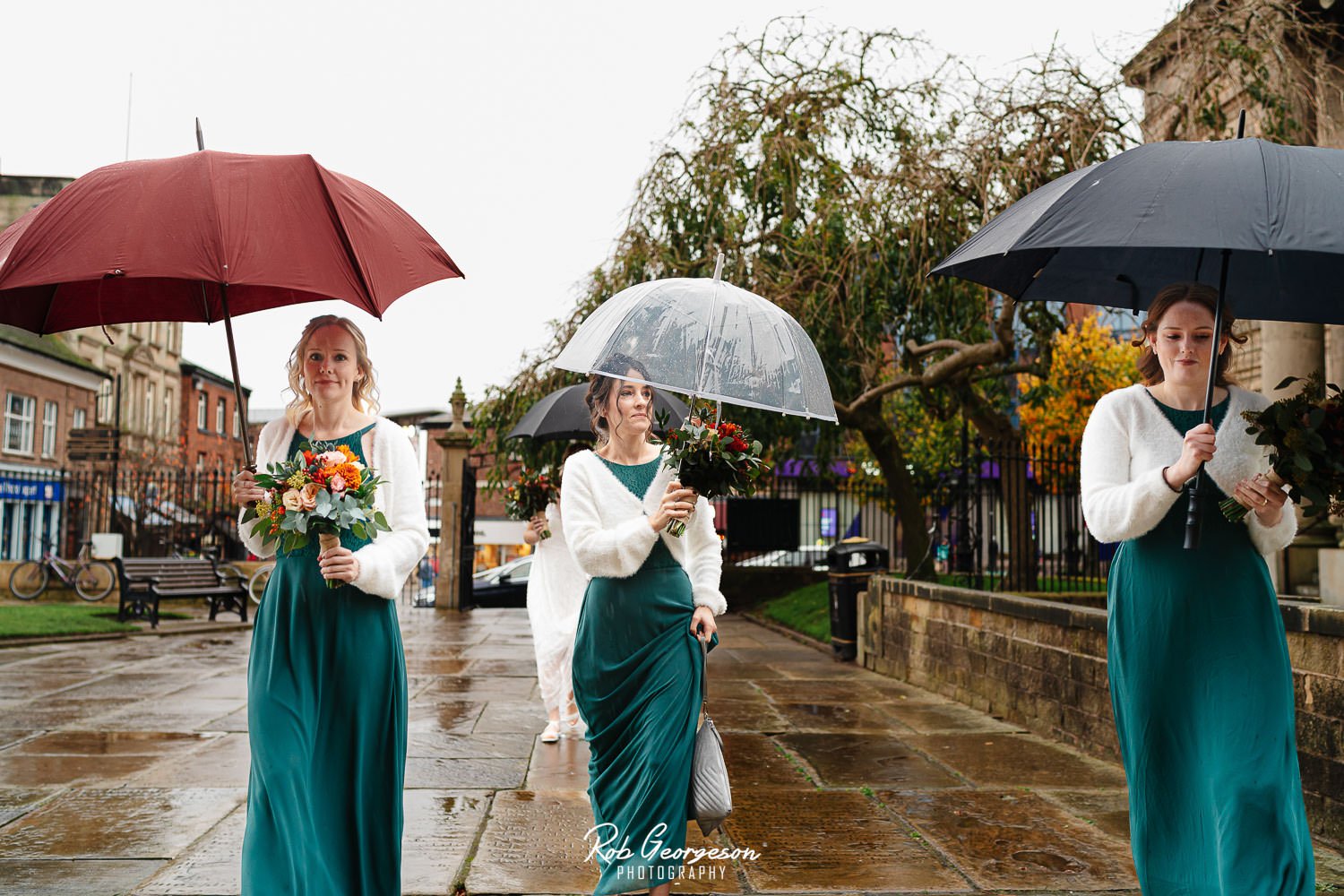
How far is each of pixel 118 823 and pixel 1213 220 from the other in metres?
5.02

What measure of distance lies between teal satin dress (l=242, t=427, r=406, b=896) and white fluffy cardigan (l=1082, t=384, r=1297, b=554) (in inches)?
85.7

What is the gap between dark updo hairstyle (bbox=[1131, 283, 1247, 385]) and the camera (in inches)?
140

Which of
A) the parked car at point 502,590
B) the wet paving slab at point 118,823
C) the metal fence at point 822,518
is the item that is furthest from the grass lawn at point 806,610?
the wet paving slab at point 118,823

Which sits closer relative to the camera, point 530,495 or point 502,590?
point 530,495

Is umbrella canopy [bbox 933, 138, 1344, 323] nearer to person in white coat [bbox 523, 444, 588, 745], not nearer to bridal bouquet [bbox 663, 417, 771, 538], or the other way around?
bridal bouquet [bbox 663, 417, 771, 538]

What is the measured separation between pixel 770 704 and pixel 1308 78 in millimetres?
7511

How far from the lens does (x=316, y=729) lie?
11.8 feet

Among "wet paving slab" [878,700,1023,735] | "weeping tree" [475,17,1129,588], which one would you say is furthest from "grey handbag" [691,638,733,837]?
"weeping tree" [475,17,1129,588]

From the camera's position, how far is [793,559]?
79.1 feet

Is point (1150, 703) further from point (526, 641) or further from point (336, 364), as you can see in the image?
point (526, 641)

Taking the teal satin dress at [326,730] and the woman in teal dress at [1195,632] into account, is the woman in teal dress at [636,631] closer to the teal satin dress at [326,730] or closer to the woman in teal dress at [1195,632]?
the teal satin dress at [326,730]

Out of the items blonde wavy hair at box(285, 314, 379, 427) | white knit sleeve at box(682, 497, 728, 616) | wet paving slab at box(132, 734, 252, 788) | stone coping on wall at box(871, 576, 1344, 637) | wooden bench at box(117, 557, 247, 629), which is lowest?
wet paving slab at box(132, 734, 252, 788)

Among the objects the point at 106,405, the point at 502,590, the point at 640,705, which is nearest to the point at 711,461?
the point at 640,705

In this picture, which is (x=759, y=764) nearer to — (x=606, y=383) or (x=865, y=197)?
(x=606, y=383)
